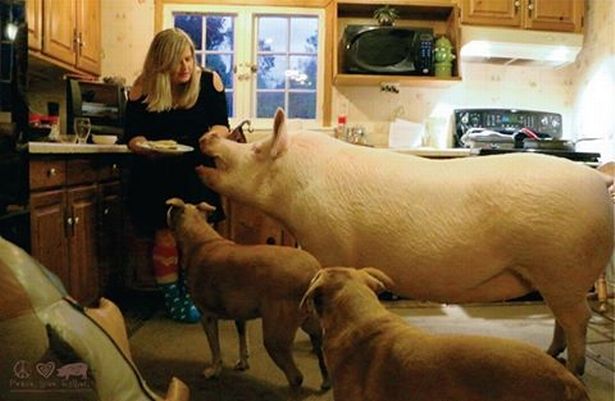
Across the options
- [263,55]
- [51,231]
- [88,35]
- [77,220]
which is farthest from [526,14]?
[51,231]

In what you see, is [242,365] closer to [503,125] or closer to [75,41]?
[75,41]

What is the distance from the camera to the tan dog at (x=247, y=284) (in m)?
1.66

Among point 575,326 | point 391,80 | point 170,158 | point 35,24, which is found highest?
point 35,24

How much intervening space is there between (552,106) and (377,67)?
1.46 metres

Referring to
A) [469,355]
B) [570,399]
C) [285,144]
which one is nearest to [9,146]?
[285,144]

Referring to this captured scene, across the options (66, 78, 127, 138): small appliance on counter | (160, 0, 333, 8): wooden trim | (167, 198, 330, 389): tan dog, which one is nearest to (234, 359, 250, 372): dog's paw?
(167, 198, 330, 389): tan dog

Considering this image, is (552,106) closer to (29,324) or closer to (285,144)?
(285,144)

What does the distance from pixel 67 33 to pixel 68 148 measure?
1192 mm

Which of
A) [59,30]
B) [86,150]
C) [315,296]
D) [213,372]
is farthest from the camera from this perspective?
[59,30]

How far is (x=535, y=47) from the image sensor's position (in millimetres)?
3732

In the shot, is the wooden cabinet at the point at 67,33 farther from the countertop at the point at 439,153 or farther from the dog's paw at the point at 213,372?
the countertop at the point at 439,153

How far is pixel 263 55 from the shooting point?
3.89m

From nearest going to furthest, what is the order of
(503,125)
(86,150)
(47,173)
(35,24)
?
(47,173) → (86,150) → (35,24) → (503,125)

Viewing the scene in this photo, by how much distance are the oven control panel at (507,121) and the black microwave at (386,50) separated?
507 mm
